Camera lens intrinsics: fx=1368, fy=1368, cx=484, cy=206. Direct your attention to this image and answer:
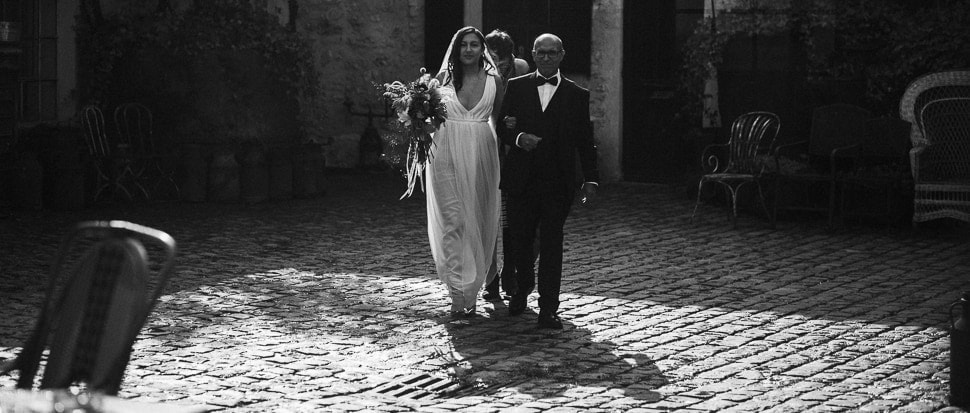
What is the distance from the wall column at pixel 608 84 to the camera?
51.4ft

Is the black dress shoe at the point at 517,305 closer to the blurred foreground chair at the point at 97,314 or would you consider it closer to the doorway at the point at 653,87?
the blurred foreground chair at the point at 97,314

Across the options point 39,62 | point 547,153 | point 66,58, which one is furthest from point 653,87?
point 547,153

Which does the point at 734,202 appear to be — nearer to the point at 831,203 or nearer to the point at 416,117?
the point at 831,203

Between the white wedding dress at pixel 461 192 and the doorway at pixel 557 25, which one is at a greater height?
the doorway at pixel 557 25

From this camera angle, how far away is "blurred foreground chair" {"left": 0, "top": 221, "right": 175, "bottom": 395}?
3549mm

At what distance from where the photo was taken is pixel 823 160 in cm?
1293

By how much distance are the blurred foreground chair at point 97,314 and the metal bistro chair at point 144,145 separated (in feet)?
31.8

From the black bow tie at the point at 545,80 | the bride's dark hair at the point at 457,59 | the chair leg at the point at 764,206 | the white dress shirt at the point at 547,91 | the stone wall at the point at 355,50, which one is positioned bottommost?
the chair leg at the point at 764,206

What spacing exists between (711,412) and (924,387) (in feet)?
3.67

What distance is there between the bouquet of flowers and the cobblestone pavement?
0.91 metres

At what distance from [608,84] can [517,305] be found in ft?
27.9

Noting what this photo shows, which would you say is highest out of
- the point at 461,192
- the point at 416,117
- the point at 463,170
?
the point at 416,117

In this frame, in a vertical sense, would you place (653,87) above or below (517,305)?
above

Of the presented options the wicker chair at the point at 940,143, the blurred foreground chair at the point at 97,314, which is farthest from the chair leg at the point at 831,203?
the blurred foreground chair at the point at 97,314
